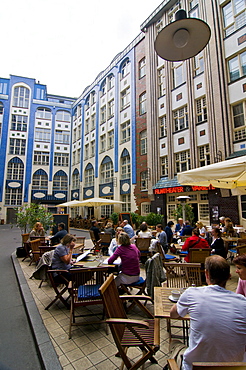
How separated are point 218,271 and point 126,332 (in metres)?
1.38

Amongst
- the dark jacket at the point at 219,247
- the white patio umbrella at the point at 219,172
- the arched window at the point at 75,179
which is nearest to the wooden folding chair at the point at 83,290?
the white patio umbrella at the point at 219,172

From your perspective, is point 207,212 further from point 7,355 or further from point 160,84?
point 7,355

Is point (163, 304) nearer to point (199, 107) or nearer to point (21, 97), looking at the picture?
point (199, 107)

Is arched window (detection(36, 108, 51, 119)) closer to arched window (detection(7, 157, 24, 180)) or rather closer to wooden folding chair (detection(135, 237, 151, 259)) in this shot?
arched window (detection(7, 157, 24, 180))

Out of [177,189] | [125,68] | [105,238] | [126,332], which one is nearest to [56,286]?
[126,332]

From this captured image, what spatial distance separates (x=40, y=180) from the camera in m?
33.6

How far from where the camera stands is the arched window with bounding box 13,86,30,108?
1331 inches

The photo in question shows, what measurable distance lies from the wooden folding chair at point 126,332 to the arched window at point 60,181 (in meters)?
33.2

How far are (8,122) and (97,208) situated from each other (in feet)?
67.9

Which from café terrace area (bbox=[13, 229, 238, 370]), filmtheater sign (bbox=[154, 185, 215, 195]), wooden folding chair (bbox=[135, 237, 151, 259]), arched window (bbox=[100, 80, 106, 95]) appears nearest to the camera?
café terrace area (bbox=[13, 229, 238, 370])

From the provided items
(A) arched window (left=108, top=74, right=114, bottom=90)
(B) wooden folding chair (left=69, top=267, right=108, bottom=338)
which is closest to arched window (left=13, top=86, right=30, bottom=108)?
(A) arched window (left=108, top=74, right=114, bottom=90)

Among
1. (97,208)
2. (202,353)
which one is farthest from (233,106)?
(97,208)

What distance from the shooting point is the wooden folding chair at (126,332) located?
200 cm

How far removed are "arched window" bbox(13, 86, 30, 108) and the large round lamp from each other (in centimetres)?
3593
